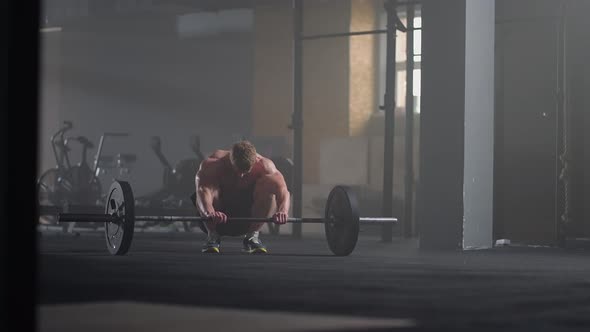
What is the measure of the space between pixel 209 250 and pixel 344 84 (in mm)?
4943

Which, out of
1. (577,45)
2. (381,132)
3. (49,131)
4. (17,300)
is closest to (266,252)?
(577,45)

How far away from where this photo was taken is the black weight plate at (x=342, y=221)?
19.6ft

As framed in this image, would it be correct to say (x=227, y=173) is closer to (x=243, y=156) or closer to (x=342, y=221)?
(x=243, y=156)

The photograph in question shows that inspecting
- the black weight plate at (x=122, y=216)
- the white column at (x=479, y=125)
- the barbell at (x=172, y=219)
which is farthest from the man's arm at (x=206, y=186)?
the white column at (x=479, y=125)

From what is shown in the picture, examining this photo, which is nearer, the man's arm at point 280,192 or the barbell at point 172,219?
the barbell at point 172,219

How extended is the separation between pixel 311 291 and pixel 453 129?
3417 millimetres

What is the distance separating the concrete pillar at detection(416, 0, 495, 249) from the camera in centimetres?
685

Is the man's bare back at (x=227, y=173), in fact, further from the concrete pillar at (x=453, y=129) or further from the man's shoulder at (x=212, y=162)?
the concrete pillar at (x=453, y=129)

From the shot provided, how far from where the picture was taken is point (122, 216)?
18.8 ft

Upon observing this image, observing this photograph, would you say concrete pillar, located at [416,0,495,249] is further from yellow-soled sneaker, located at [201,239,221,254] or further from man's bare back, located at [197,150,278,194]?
yellow-soled sneaker, located at [201,239,221,254]

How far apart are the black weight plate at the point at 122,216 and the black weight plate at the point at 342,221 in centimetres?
124

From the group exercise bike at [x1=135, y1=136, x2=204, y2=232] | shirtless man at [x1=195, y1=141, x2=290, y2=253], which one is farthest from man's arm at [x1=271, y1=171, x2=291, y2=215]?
exercise bike at [x1=135, y1=136, x2=204, y2=232]

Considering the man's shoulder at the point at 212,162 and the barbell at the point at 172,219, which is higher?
the man's shoulder at the point at 212,162

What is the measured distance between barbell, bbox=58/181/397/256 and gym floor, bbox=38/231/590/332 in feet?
0.40
